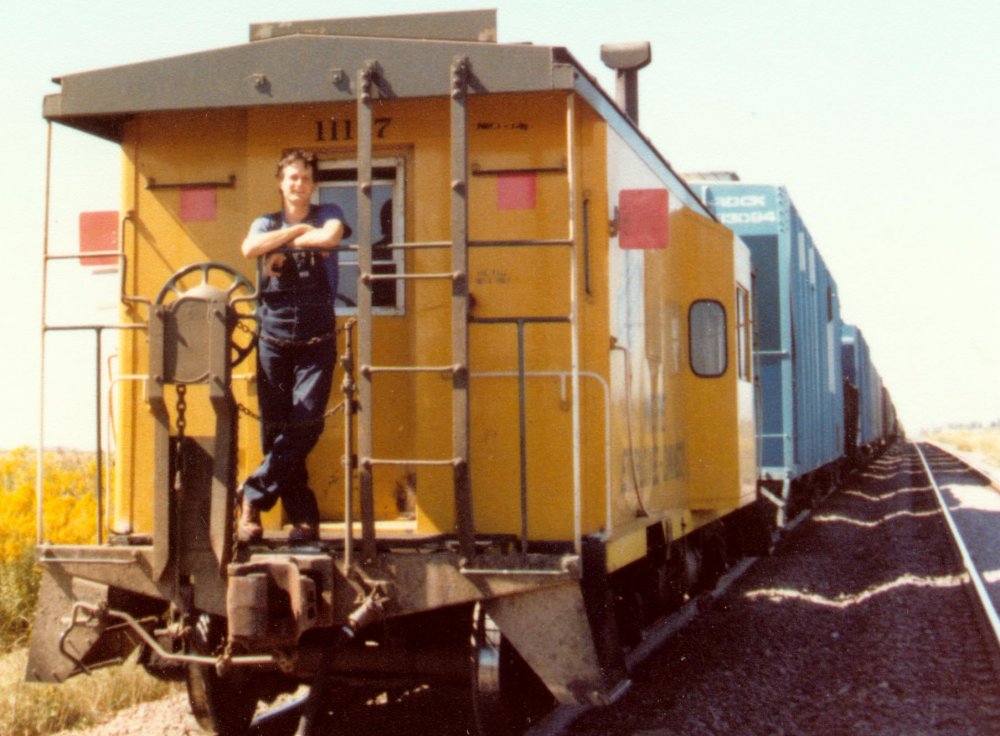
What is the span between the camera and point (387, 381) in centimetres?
548

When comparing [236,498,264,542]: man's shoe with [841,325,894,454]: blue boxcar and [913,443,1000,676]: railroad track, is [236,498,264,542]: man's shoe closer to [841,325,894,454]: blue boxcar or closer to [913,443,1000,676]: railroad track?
[913,443,1000,676]: railroad track

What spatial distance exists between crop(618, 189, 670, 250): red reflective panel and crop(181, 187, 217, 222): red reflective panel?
6.39 feet

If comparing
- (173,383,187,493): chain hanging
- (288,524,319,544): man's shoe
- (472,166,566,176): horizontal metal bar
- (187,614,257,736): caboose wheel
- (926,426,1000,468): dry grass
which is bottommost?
(926,426,1000,468): dry grass

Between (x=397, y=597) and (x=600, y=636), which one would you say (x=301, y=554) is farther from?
(x=600, y=636)

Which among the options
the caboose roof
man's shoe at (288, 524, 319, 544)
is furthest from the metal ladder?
man's shoe at (288, 524, 319, 544)

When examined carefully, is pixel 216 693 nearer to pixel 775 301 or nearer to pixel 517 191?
pixel 517 191

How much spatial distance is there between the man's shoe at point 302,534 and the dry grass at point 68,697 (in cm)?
219

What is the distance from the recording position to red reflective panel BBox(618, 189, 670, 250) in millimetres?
5508

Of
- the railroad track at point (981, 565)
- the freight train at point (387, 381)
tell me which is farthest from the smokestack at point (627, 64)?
the railroad track at point (981, 565)

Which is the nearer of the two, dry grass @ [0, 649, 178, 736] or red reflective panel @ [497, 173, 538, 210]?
red reflective panel @ [497, 173, 538, 210]

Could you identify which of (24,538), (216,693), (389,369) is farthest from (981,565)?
(389,369)

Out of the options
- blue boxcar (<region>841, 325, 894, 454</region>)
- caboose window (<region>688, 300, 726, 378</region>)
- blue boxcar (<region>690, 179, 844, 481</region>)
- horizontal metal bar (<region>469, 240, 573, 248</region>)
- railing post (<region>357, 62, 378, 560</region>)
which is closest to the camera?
horizontal metal bar (<region>469, 240, 573, 248</region>)

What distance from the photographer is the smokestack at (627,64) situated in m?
8.76

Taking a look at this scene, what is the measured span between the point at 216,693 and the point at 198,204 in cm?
230
